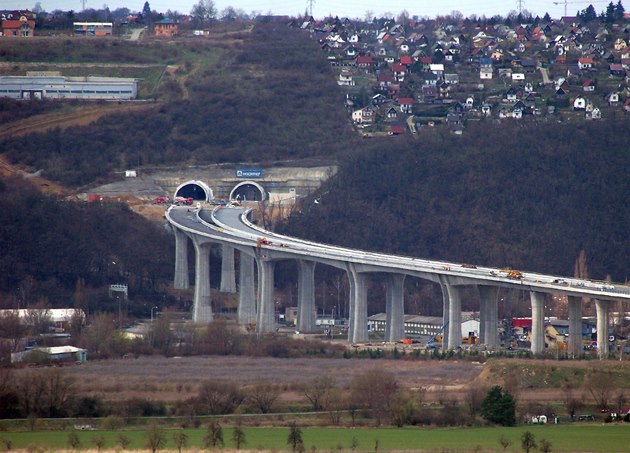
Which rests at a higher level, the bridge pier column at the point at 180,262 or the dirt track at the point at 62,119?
the dirt track at the point at 62,119

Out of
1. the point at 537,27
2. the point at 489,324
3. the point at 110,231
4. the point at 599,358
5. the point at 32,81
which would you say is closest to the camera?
the point at 599,358

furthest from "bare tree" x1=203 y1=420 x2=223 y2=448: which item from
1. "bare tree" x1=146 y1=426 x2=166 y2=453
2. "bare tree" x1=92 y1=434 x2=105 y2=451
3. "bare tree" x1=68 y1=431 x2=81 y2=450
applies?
"bare tree" x1=68 y1=431 x2=81 y2=450

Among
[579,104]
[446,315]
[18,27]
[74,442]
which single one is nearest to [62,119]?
[18,27]

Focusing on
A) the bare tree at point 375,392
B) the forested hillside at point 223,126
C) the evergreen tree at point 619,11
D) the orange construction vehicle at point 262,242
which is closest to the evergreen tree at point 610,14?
the evergreen tree at point 619,11

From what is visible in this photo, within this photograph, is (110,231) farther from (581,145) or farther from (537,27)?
(537,27)

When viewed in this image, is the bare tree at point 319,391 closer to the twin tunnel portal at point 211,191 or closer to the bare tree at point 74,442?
the bare tree at point 74,442

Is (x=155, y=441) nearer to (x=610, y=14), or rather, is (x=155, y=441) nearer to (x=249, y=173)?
(x=249, y=173)

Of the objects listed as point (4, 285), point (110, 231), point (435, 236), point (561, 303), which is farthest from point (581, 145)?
point (4, 285)
